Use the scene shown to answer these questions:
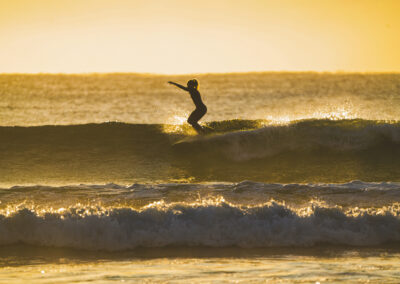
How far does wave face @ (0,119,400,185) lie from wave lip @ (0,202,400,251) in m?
4.77

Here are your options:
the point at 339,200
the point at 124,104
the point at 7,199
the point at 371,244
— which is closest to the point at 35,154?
the point at 7,199

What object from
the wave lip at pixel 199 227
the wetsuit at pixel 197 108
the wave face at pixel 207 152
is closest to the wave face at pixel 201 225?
the wave lip at pixel 199 227

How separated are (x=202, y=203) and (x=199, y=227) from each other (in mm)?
672

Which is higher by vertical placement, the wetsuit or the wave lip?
the wetsuit

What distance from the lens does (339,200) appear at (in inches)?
420

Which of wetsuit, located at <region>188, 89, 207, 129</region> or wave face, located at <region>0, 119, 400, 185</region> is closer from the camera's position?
wave face, located at <region>0, 119, 400, 185</region>

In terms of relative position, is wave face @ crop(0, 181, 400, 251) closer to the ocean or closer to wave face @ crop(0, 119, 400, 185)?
the ocean

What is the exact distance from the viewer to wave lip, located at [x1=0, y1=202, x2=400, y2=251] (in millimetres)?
9000

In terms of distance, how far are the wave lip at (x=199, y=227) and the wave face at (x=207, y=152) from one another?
4.77 meters

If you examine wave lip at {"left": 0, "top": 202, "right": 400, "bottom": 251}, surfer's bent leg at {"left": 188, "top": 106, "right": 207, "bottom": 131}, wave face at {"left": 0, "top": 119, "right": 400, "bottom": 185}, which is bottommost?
wave lip at {"left": 0, "top": 202, "right": 400, "bottom": 251}

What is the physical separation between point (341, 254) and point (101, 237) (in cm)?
323

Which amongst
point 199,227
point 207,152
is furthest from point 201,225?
point 207,152

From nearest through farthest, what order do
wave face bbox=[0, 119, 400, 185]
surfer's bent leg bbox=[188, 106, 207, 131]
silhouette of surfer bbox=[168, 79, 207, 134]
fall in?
wave face bbox=[0, 119, 400, 185] < silhouette of surfer bbox=[168, 79, 207, 134] < surfer's bent leg bbox=[188, 106, 207, 131]

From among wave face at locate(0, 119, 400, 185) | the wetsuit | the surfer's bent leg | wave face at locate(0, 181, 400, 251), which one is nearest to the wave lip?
wave face at locate(0, 181, 400, 251)
